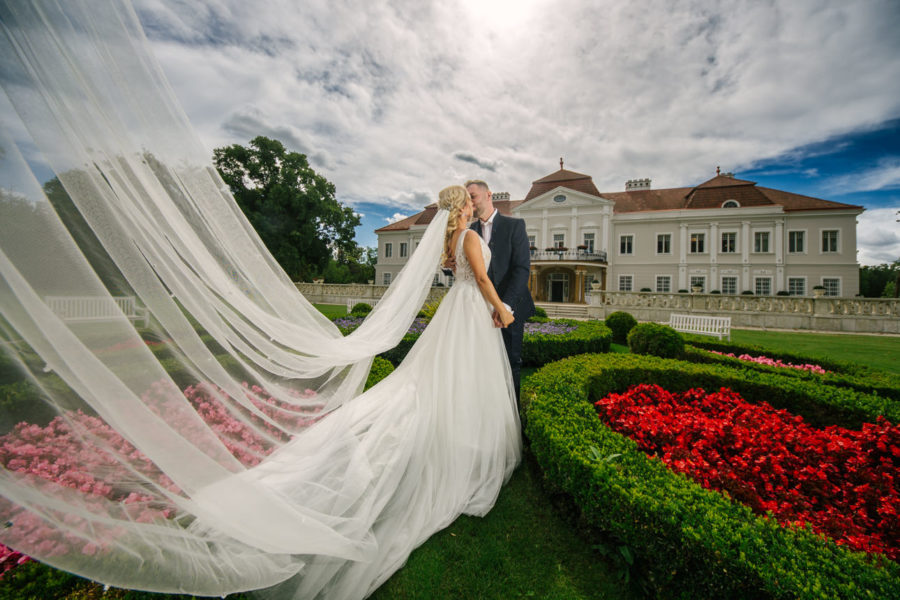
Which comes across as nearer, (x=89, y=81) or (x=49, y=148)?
(x=49, y=148)

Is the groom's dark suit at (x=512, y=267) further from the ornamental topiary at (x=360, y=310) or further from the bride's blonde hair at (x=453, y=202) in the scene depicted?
the ornamental topiary at (x=360, y=310)

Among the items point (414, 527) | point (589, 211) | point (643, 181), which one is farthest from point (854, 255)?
point (414, 527)

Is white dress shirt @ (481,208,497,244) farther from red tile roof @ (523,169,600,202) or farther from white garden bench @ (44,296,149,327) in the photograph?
red tile roof @ (523,169,600,202)

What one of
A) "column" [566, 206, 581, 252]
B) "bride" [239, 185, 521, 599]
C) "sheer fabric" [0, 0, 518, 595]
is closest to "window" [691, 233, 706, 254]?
"column" [566, 206, 581, 252]

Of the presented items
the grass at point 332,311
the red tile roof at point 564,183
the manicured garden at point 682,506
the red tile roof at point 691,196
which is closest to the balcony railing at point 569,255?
the red tile roof at point 691,196

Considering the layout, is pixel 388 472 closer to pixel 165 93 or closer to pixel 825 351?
pixel 165 93

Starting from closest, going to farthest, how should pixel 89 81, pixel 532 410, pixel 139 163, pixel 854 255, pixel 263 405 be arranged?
pixel 89 81, pixel 139 163, pixel 263 405, pixel 532 410, pixel 854 255

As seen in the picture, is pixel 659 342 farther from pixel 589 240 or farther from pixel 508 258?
pixel 589 240

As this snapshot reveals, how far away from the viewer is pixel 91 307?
1.28 m

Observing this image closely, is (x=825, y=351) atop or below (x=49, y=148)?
below

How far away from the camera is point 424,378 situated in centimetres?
301

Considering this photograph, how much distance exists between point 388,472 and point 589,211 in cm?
3133

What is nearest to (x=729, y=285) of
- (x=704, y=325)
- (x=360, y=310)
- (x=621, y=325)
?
(x=704, y=325)

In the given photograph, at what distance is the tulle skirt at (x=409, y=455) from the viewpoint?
184 cm
